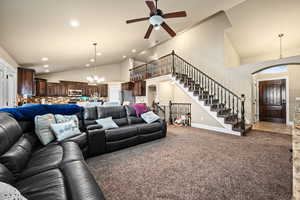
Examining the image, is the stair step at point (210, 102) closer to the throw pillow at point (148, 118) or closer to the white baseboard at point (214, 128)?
the white baseboard at point (214, 128)

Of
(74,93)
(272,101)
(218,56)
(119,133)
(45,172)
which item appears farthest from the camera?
(74,93)

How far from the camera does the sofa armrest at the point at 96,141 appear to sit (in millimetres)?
2629

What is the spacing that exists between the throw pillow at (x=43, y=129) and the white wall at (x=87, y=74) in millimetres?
8065

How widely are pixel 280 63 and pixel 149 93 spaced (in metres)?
5.89

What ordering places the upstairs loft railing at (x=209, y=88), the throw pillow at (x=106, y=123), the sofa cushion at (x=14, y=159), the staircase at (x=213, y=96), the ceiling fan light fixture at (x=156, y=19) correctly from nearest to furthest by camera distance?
1. the sofa cushion at (x=14, y=159)
2. the ceiling fan light fixture at (x=156, y=19)
3. the throw pillow at (x=106, y=123)
4. the staircase at (x=213, y=96)
5. the upstairs loft railing at (x=209, y=88)

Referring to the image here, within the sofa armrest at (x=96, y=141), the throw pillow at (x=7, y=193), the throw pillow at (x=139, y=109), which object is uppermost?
the throw pillow at (x=139, y=109)

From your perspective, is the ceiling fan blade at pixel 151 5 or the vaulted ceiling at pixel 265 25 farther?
the vaulted ceiling at pixel 265 25

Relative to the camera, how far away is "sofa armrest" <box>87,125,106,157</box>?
8.63 ft

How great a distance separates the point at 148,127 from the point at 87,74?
8363 millimetres

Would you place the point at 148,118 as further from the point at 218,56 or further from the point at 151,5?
the point at 218,56

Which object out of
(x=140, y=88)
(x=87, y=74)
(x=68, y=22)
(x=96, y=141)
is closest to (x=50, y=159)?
(x=96, y=141)

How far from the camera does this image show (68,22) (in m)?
3.65

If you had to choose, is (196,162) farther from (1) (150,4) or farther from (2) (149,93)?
(2) (149,93)

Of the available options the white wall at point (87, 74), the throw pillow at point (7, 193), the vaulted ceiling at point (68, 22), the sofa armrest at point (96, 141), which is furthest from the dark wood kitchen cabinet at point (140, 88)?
the throw pillow at point (7, 193)
